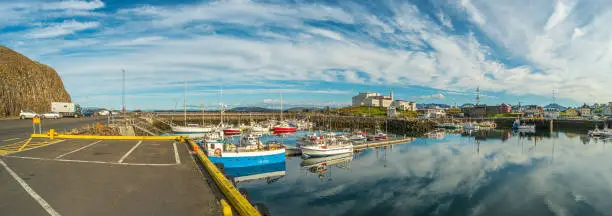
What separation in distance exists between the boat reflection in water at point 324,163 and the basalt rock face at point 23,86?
194ft

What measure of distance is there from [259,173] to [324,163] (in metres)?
8.54

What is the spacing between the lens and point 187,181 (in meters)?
10.0

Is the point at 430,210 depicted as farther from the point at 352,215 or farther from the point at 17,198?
the point at 17,198

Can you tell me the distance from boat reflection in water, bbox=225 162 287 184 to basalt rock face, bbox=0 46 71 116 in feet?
184

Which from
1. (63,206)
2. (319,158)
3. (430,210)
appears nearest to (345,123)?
(319,158)

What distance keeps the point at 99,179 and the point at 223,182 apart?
4.83 metres

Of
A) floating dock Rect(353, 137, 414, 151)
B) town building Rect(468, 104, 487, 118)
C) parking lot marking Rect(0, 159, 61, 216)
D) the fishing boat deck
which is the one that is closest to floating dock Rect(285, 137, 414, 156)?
floating dock Rect(353, 137, 414, 151)

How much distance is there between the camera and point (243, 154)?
79.7ft

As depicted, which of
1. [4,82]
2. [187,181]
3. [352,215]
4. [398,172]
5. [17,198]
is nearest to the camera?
[17,198]

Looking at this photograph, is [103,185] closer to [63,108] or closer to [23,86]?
[63,108]

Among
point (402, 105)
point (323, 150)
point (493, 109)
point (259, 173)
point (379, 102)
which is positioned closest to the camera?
point (259, 173)

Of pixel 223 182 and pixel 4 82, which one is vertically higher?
pixel 4 82

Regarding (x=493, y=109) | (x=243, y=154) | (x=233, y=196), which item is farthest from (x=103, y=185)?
(x=493, y=109)

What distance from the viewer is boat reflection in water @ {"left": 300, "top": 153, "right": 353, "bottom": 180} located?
26.8m
